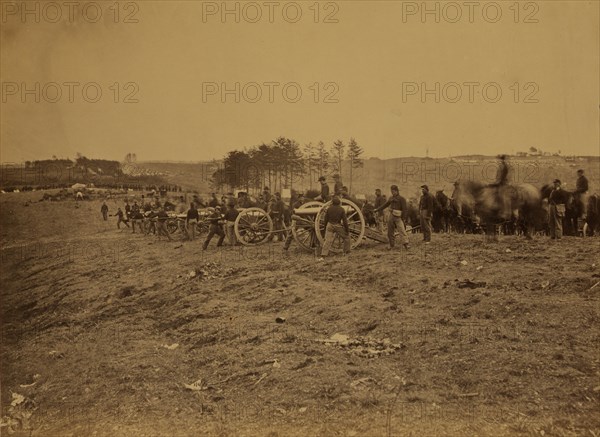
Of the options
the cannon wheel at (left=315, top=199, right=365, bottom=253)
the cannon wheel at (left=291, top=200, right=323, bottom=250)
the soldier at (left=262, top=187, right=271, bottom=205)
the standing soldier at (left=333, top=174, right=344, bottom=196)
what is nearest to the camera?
the cannon wheel at (left=315, top=199, right=365, bottom=253)

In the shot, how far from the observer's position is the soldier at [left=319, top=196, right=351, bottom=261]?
7.09 meters

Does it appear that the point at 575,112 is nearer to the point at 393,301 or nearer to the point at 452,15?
the point at 452,15

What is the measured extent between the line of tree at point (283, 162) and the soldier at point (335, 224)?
51 cm

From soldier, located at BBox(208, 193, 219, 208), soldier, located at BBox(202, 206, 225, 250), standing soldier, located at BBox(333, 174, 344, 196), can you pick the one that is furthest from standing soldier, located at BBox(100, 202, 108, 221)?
standing soldier, located at BBox(333, 174, 344, 196)

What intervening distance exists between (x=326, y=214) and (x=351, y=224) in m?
0.65

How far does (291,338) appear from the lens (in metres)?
4.98

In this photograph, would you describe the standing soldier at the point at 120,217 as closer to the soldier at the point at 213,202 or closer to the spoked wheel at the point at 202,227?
the soldier at the point at 213,202

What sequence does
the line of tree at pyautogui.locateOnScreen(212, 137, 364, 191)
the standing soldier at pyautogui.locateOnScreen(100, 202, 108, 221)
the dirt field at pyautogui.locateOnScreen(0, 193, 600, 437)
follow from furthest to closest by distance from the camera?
the standing soldier at pyautogui.locateOnScreen(100, 202, 108, 221) < the line of tree at pyautogui.locateOnScreen(212, 137, 364, 191) < the dirt field at pyautogui.locateOnScreen(0, 193, 600, 437)

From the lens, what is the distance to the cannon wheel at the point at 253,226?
29.0 feet

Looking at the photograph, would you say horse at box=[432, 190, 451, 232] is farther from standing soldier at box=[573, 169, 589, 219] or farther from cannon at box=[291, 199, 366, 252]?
standing soldier at box=[573, 169, 589, 219]

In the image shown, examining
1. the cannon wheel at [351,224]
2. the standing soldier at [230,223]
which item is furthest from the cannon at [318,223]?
the standing soldier at [230,223]

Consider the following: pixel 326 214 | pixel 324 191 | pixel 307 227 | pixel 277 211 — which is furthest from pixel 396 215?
pixel 277 211

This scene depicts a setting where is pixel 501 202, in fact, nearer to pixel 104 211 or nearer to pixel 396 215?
pixel 396 215

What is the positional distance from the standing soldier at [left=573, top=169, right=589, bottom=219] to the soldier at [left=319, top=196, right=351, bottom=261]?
3.16 meters
